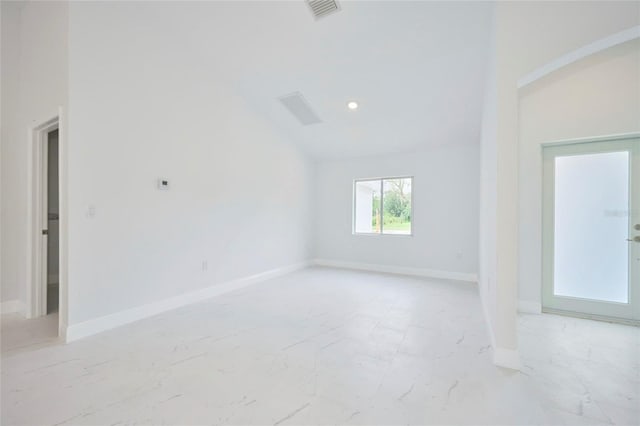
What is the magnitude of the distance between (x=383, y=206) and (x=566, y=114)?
3213 millimetres

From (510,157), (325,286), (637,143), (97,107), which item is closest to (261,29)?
(97,107)

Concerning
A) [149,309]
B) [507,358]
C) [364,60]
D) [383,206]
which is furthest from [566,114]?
[149,309]

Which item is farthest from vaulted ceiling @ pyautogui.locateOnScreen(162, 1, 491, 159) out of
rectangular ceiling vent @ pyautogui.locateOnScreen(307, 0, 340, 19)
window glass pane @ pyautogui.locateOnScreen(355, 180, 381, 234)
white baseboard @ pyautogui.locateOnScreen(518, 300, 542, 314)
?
white baseboard @ pyautogui.locateOnScreen(518, 300, 542, 314)

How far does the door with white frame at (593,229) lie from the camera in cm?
296

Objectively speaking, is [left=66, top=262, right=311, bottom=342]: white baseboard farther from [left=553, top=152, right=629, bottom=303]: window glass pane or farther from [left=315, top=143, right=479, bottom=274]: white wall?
[left=553, top=152, right=629, bottom=303]: window glass pane

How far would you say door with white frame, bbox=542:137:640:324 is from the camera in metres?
2.96

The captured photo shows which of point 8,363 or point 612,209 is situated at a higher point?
point 612,209

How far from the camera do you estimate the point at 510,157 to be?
210 centimetres

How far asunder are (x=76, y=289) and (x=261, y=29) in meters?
3.28

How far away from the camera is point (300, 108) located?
4461 millimetres

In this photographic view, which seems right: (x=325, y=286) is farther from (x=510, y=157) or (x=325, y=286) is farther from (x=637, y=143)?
(x=637, y=143)

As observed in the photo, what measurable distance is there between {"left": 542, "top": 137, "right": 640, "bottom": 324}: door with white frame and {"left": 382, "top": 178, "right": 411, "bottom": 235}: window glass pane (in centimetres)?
239

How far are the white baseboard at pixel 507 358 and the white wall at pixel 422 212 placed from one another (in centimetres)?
302

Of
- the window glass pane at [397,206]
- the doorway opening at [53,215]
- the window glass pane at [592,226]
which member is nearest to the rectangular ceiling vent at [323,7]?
the window glass pane at [592,226]
